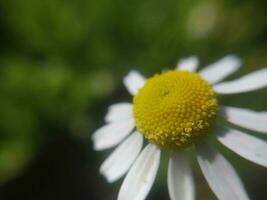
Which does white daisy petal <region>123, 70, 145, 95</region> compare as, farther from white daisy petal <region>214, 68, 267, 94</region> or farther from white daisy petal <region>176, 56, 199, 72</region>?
white daisy petal <region>214, 68, 267, 94</region>

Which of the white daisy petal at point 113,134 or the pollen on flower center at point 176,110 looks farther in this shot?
the white daisy petal at point 113,134

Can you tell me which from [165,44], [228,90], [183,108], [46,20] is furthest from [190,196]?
[46,20]

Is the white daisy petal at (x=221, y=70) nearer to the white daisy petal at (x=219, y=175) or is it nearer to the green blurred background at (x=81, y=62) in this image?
the white daisy petal at (x=219, y=175)

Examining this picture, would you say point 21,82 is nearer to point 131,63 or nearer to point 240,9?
point 131,63

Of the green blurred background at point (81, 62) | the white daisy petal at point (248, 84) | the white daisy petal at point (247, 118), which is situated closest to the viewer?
the white daisy petal at point (247, 118)

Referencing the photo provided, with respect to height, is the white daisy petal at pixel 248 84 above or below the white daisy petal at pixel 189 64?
below

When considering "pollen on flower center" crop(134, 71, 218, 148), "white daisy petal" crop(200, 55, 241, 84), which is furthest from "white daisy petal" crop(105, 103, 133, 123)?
"white daisy petal" crop(200, 55, 241, 84)

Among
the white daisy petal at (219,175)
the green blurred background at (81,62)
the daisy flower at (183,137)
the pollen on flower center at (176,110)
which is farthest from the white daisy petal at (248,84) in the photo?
the green blurred background at (81,62)
